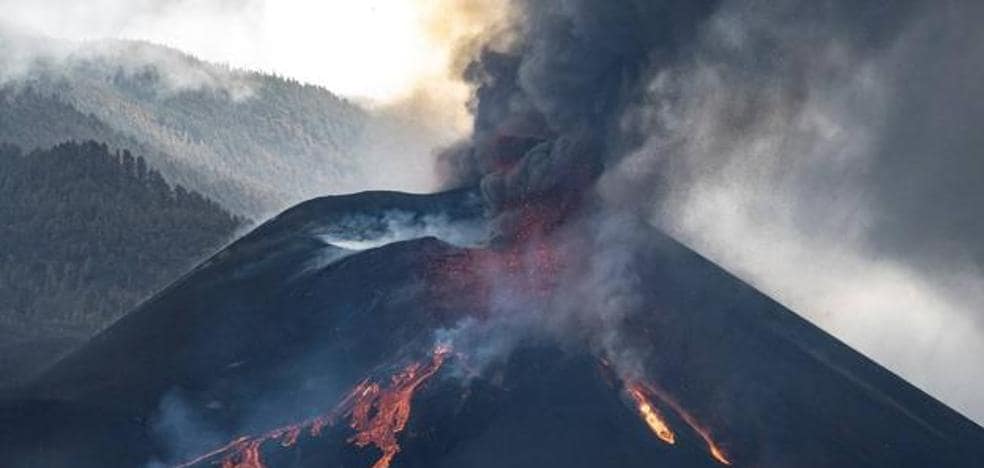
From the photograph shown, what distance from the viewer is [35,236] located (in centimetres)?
12581

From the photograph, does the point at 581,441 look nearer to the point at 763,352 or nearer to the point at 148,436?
the point at 763,352

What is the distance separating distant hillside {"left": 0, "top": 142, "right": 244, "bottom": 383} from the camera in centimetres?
11481

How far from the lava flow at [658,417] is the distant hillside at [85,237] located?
155 feet

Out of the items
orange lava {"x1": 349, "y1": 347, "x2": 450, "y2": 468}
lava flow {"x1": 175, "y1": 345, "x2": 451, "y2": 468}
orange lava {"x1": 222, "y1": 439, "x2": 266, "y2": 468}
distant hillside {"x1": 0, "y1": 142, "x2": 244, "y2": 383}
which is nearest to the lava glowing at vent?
orange lava {"x1": 349, "y1": 347, "x2": 450, "y2": 468}

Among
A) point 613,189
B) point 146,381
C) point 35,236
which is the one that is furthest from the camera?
point 35,236

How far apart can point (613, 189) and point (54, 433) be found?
29.1m

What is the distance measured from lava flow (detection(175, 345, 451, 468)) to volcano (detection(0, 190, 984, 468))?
81 millimetres

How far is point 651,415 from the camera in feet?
207

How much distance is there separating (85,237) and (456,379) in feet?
222

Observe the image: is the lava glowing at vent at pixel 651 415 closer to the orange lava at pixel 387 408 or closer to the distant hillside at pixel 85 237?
the orange lava at pixel 387 408

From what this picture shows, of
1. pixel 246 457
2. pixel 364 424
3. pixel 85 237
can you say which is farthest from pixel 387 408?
pixel 85 237

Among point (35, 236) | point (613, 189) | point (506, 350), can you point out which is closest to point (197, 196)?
point (35, 236)

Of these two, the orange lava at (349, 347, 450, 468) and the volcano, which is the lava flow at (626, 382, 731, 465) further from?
the orange lava at (349, 347, 450, 468)

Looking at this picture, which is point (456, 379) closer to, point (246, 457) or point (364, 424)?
point (364, 424)
